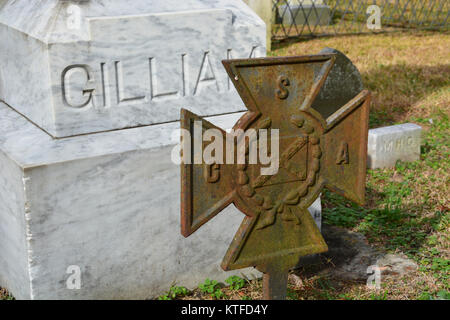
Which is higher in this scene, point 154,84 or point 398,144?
point 154,84

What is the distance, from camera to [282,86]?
2.03m

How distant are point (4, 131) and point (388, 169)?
9.01 feet

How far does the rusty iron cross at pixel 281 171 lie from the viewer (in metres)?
1.97

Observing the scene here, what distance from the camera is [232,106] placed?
3076mm

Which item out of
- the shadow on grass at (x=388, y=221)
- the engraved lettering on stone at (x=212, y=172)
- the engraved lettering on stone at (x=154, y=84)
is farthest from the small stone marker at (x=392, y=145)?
the engraved lettering on stone at (x=212, y=172)

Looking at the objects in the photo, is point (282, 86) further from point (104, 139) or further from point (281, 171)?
point (104, 139)

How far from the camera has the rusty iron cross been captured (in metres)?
1.97

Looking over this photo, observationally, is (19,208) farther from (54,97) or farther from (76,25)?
(76,25)

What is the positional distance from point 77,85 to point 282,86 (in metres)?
0.99

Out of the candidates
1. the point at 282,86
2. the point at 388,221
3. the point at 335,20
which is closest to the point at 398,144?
the point at 388,221

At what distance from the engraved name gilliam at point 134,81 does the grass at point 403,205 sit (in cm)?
86

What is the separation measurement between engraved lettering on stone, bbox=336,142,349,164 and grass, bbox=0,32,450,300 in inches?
32.9

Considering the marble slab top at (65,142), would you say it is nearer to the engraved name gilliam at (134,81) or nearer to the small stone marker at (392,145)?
the engraved name gilliam at (134,81)

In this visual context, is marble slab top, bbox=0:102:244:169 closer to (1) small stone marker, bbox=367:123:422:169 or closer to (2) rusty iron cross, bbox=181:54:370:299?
(2) rusty iron cross, bbox=181:54:370:299
